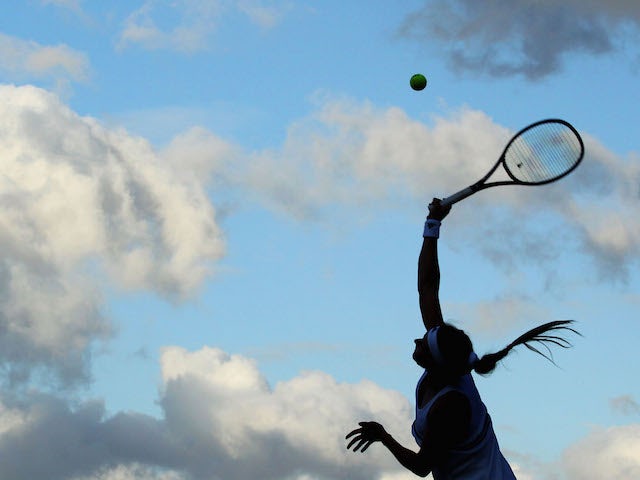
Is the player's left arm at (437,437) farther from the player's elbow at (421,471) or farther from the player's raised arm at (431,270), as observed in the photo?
the player's raised arm at (431,270)

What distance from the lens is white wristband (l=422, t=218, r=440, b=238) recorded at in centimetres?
1377

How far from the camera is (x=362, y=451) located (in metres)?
11.5

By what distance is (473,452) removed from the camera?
1175 centimetres

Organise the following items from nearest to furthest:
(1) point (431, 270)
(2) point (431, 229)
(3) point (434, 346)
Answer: (3) point (434, 346) → (1) point (431, 270) → (2) point (431, 229)

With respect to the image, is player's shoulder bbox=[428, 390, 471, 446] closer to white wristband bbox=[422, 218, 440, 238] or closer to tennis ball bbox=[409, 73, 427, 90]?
white wristband bbox=[422, 218, 440, 238]

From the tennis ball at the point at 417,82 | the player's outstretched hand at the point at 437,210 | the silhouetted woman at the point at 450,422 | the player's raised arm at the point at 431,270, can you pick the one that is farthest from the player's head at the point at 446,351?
the tennis ball at the point at 417,82

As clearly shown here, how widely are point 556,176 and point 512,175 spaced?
78 centimetres

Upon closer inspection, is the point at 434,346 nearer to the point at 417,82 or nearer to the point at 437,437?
the point at 437,437

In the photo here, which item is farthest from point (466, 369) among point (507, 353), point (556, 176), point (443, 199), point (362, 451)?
point (556, 176)

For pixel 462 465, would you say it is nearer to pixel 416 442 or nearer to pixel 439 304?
pixel 416 442

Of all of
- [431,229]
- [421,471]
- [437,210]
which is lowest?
[421,471]

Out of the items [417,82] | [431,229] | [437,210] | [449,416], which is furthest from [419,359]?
[417,82]

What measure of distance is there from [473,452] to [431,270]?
8.29 feet

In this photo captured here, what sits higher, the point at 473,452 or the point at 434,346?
the point at 434,346
